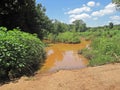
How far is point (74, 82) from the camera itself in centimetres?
843

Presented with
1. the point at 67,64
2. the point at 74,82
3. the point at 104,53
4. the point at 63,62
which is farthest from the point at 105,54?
the point at 74,82

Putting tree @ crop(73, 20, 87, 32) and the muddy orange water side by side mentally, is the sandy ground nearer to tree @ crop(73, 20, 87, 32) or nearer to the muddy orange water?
the muddy orange water

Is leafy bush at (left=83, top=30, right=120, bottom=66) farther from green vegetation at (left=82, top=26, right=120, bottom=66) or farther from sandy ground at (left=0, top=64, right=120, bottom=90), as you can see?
sandy ground at (left=0, top=64, right=120, bottom=90)

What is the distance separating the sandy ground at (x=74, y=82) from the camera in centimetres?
796

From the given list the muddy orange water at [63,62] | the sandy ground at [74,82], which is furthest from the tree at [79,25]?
the sandy ground at [74,82]

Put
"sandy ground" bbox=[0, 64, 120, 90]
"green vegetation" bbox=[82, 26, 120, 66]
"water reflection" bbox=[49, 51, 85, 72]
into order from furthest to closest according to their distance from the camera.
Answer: "water reflection" bbox=[49, 51, 85, 72], "green vegetation" bbox=[82, 26, 120, 66], "sandy ground" bbox=[0, 64, 120, 90]

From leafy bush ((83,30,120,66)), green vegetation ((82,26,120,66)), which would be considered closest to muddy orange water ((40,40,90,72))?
green vegetation ((82,26,120,66))

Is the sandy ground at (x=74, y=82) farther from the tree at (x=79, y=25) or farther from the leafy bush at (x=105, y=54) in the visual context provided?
the tree at (x=79, y=25)

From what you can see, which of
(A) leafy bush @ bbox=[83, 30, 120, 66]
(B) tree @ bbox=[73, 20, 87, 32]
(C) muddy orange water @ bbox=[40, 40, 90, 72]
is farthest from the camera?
(B) tree @ bbox=[73, 20, 87, 32]

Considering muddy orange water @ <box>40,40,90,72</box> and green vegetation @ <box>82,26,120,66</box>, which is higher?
green vegetation @ <box>82,26,120,66</box>

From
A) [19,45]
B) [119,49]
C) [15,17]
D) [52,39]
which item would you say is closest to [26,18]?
[15,17]

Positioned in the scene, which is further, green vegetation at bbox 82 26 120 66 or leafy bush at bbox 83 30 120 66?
Result: green vegetation at bbox 82 26 120 66

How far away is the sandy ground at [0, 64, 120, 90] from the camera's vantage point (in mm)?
7965

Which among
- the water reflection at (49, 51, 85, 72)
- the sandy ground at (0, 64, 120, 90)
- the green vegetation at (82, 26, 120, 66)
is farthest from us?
the water reflection at (49, 51, 85, 72)
